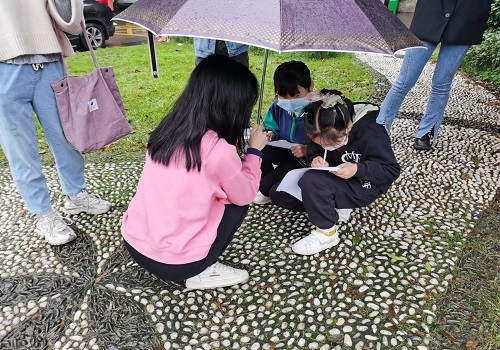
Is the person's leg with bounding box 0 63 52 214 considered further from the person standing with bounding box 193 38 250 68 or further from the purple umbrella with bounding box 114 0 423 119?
the person standing with bounding box 193 38 250 68

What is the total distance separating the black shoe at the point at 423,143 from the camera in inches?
150

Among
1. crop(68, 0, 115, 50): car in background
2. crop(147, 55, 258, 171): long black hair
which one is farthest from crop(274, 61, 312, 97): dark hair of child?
crop(68, 0, 115, 50): car in background

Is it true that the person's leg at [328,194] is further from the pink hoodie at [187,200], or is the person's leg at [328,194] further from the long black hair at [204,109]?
the long black hair at [204,109]

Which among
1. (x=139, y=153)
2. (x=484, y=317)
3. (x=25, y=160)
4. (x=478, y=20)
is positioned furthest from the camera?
(x=139, y=153)

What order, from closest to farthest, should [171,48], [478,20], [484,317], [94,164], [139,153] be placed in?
[484,317] → [478,20] → [94,164] → [139,153] → [171,48]

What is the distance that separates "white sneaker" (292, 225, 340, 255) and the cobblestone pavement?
0.05m

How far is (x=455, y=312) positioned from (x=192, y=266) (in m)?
1.38

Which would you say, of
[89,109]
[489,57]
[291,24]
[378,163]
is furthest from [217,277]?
[489,57]

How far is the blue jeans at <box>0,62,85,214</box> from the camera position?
211 cm

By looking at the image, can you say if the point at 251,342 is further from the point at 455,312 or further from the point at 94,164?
the point at 94,164

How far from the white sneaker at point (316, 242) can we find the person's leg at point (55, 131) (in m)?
1.54

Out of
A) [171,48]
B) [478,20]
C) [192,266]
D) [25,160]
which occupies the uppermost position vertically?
[478,20]

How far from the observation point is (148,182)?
1.87 meters

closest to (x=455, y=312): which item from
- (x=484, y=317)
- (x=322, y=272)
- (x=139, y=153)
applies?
(x=484, y=317)
